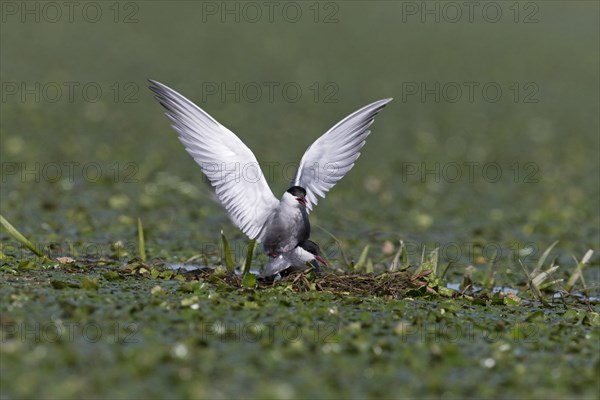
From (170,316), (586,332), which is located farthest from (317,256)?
(586,332)

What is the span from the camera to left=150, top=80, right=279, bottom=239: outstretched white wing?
805 centimetres

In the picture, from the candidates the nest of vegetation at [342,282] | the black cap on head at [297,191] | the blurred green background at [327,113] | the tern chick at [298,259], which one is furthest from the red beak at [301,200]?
the blurred green background at [327,113]

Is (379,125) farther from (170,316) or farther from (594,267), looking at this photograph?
(170,316)

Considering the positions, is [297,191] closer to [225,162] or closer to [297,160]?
[225,162]

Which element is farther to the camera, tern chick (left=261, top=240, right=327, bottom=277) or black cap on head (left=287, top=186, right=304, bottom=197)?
tern chick (left=261, top=240, right=327, bottom=277)

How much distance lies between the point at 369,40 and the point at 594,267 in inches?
736

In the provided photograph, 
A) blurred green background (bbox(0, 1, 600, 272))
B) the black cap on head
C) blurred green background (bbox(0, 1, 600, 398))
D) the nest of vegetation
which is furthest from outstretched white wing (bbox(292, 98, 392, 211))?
blurred green background (bbox(0, 1, 600, 272))

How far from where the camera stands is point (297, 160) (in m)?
15.8

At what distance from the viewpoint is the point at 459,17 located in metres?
32.5

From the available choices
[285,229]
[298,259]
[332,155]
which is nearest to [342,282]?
[298,259]

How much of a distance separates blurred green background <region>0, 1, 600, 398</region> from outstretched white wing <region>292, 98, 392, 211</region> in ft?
2.91

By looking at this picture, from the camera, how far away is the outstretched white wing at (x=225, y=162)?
26.4 ft

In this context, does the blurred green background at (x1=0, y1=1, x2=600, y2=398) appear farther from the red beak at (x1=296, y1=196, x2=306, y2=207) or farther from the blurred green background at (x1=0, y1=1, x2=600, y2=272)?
the red beak at (x1=296, y1=196, x2=306, y2=207)

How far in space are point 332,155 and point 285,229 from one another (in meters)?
0.86
